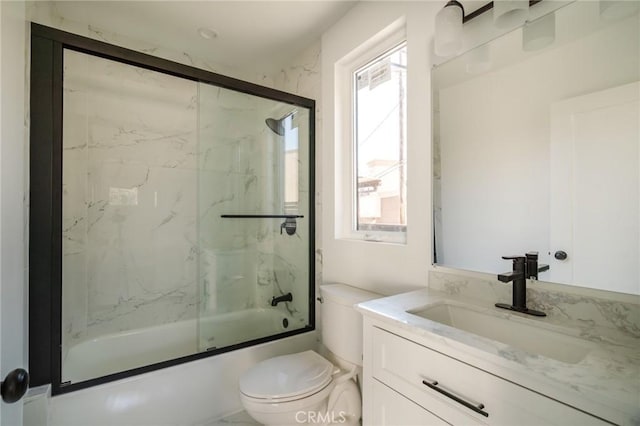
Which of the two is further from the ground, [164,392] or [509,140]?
[509,140]

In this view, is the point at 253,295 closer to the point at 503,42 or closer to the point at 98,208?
the point at 98,208

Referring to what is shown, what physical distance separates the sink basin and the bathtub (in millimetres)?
1224

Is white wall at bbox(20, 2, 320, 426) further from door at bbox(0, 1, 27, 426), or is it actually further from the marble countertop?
the marble countertop

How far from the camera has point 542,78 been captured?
103 cm

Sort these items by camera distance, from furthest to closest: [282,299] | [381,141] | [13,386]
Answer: [282,299]
[381,141]
[13,386]

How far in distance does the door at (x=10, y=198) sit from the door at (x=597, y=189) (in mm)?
1468

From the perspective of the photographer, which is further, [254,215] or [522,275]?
[254,215]

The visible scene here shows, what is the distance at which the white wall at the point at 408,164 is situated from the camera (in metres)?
1.37

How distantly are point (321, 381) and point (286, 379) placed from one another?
17cm

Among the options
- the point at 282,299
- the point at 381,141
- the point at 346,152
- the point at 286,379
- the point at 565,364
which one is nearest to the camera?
the point at 565,364

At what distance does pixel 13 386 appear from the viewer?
53cm

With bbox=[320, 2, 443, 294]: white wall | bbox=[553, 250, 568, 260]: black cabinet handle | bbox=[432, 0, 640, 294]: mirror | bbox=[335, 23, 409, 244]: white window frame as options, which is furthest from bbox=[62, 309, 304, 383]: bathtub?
bbox=[553, 250, 568, 260]: black cabinet handle

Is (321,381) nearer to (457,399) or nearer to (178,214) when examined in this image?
(457,399)

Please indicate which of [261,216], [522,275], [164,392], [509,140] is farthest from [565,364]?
[261,216]
